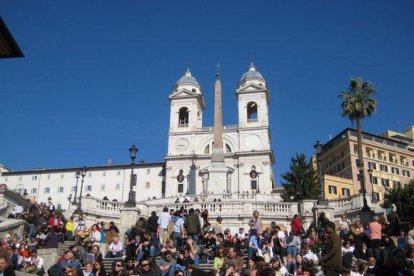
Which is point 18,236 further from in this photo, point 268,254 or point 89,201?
point 89,201

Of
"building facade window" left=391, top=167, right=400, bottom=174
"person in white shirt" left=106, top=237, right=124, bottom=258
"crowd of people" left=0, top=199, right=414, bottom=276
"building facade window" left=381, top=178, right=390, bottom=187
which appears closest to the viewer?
"crowd of people" left=0, top=199, right=414, bottom=276

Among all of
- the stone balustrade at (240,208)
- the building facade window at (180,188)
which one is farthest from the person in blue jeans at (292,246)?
the building facade window at (180,188)

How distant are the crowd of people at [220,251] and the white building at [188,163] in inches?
1925

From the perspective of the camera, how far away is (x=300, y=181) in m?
54.2

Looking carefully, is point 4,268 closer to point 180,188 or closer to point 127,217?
point 127,217

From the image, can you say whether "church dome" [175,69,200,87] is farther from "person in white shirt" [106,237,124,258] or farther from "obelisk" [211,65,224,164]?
"person in white shirt" [106,237,124,258]

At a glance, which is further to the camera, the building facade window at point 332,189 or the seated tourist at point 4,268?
the building facade window at point 332,189

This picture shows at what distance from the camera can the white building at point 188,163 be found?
7275cm

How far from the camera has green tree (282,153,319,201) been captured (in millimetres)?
53281

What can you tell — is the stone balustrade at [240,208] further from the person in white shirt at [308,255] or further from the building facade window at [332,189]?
the building facade window at [332,189]

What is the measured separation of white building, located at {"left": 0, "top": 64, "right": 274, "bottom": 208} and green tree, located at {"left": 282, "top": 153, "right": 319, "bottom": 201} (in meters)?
14.3

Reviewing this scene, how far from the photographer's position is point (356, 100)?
44562 millimetres

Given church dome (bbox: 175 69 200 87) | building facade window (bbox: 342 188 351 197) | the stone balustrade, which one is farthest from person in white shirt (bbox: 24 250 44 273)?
church dome (bbox: 175 69 200 87)

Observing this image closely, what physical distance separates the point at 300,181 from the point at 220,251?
1533 inches
